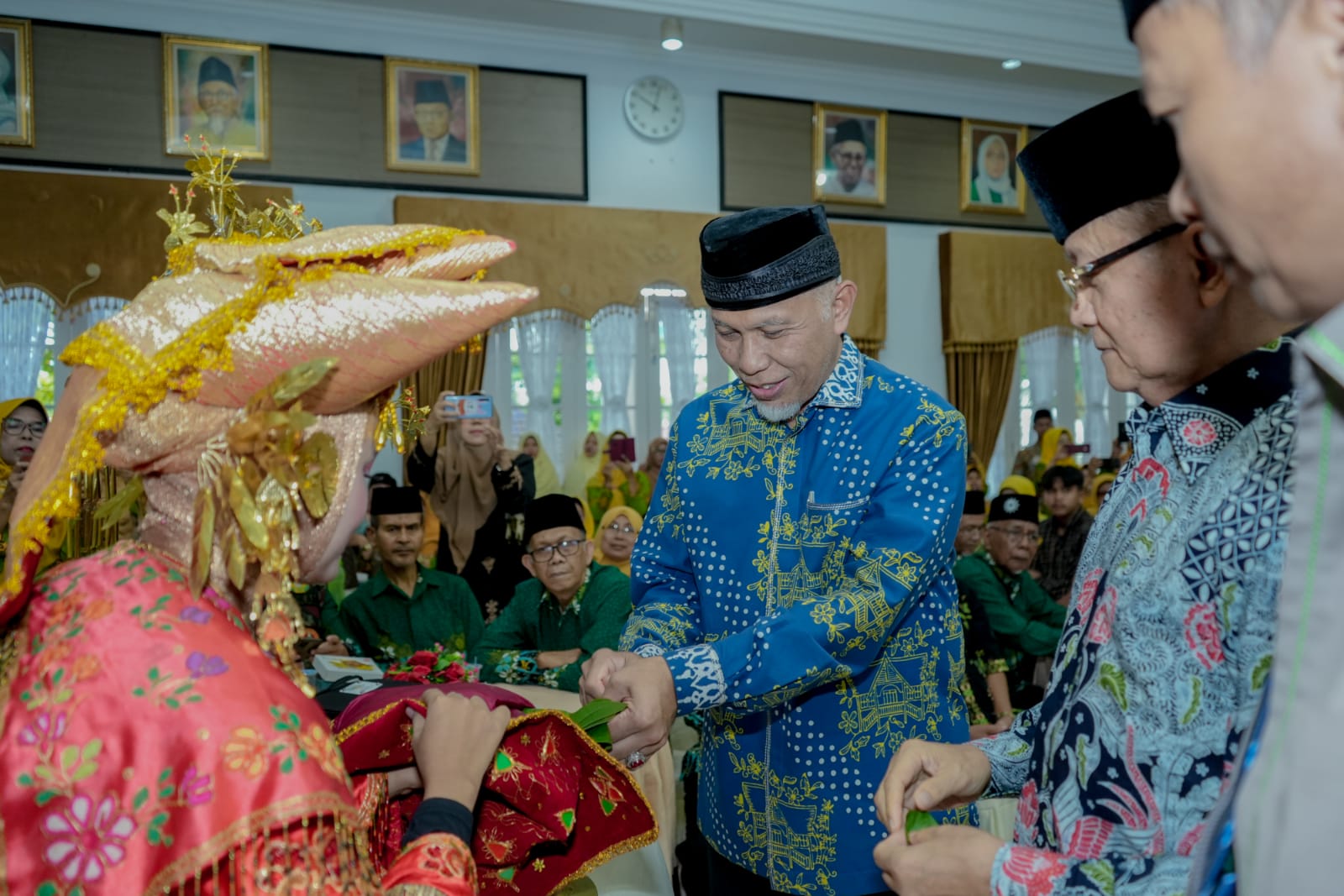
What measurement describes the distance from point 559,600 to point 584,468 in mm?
5475

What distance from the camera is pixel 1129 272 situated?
1.06m

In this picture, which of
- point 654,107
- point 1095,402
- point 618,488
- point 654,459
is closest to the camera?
point 618,488

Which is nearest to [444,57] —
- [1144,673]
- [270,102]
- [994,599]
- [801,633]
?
[270,102]

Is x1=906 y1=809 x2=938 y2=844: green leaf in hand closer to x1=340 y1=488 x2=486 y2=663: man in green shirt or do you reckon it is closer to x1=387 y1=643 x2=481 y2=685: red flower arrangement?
x1=387 y1=643 x2=481 y2=685: red flower arrangement

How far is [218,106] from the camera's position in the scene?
8680mm

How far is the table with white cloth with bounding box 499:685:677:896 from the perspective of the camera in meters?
2.63

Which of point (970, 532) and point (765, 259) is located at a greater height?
point (765, 259)

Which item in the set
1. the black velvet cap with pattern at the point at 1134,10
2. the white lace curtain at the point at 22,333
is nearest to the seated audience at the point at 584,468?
the white lace curtain at the point at 22,333

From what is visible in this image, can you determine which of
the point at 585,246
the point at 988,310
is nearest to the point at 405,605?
the point at 585,246

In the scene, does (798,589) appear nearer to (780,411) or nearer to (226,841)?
(780,411)

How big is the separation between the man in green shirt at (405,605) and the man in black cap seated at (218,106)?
5544 mm

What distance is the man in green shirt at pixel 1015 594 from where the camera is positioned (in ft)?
15.6

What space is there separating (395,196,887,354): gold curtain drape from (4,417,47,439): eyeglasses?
4358mm

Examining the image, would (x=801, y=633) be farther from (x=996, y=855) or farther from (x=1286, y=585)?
(x=1286, y=585)
